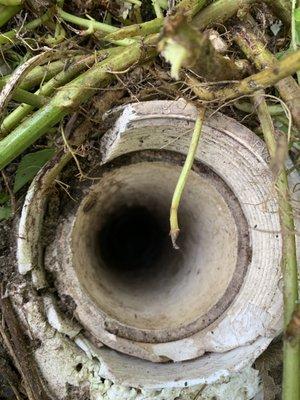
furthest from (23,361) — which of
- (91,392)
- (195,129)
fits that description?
(195,129)

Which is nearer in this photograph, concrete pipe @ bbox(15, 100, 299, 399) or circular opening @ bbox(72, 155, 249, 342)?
concrete pipe @ bbox(15, 100, 299, 399)

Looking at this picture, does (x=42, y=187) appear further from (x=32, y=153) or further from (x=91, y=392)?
(x=91, y=392)

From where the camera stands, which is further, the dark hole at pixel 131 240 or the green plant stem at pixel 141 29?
the dark hole at pixel 131 240

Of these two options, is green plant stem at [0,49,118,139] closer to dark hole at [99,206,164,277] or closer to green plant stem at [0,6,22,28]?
green plant stem at [0,6,22,28]

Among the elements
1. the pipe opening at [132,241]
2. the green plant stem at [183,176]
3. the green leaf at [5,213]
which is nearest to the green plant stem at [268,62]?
the green plant stem at [183,176]

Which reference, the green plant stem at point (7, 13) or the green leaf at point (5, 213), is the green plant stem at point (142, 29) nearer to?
the green plant stem at point (7, 13)

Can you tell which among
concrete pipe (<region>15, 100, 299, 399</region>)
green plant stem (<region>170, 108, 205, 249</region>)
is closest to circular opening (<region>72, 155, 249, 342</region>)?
concrete pipe (<region>15, 100, 299, 399</region>)

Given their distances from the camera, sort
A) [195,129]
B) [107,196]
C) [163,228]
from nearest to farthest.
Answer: [195,129], [107,196], [163,228]
